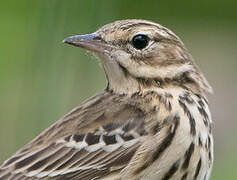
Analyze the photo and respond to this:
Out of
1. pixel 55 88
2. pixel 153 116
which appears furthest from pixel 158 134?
pixel 55 88

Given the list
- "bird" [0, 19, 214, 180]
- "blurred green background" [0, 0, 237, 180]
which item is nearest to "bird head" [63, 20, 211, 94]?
"bird" [0, 19, 214, 180]

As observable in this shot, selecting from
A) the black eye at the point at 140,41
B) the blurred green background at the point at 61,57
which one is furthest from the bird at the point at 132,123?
the blurred green background at the point at 61,57

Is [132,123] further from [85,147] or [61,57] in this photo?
[61,57]

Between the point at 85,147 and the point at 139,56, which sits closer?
the point at 85,147

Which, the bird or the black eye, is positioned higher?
the black eye

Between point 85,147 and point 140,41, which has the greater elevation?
point 140,41

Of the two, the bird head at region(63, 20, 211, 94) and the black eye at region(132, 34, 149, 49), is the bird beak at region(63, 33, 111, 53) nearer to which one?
the bird head at region(63, 20, 211, 94)

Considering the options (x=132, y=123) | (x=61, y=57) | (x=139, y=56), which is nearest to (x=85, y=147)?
(x=132, y=123)

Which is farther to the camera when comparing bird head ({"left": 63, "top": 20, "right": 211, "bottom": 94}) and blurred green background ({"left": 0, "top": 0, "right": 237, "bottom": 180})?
bird head ({"left": 63, "top": 20, "right": 211, "bottom": 94})
